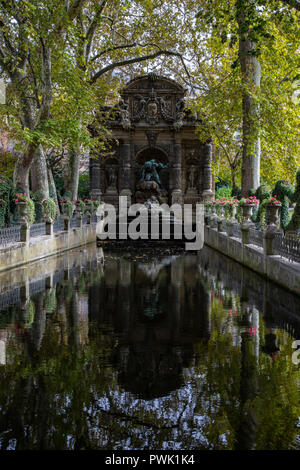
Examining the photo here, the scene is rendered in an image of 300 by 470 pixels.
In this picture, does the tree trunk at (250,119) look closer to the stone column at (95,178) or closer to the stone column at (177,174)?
the stone column at (177,174)

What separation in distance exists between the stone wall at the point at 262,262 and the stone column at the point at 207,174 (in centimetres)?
1748

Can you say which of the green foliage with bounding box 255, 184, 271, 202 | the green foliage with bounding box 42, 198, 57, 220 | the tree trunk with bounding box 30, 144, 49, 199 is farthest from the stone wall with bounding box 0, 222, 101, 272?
the green foliage with bounding box 255, 184, 271, 202

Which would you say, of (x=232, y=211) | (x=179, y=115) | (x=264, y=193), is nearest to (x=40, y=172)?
(x=232, y=211)

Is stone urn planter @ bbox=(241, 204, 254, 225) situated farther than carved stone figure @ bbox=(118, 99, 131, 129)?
No

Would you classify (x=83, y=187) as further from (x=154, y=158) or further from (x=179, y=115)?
(x=179, y=115)

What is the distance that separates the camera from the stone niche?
35594mm

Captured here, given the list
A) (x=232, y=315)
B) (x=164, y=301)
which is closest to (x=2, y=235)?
(x=164, y=301)

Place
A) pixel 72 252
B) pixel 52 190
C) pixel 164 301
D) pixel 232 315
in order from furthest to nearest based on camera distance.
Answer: pixel 52 190 → pixel 72 252 → pixel 164 301 → pixel 232 315

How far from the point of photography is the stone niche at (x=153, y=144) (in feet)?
117

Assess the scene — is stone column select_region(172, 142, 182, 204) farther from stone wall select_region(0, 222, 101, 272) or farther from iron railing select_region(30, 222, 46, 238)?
iron railing select_region(30, 222, 46, 238)

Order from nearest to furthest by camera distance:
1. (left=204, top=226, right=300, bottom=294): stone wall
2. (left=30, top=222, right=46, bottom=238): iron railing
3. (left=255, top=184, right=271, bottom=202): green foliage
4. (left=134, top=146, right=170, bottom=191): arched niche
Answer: (left=204, top=226, right=300, bottom=294): stone wall, (left=30, top=222, right=46, bottom=238): iron railing, (left=255, top=184, right=271, bottom=202): green foliage, (left=134, top=146, right=170, bottom=191): arched niche
